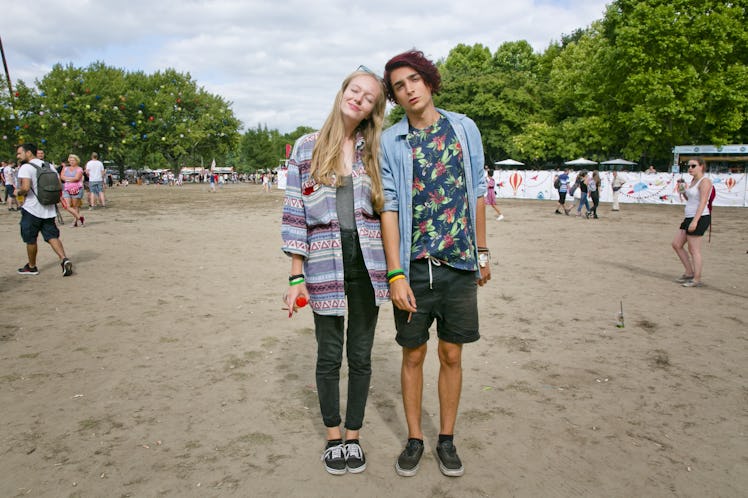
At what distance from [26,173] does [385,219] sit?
715cm

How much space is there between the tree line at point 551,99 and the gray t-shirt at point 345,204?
18.9m

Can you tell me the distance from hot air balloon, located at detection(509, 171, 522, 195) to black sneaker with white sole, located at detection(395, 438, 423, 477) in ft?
102

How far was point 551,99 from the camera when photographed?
45.5 metres

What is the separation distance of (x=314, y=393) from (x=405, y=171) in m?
2.01

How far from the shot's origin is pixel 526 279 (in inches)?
313

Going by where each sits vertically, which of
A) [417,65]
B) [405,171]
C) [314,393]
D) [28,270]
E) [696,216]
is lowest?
[314,393]

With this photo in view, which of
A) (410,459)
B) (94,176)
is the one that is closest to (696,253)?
(410,459)

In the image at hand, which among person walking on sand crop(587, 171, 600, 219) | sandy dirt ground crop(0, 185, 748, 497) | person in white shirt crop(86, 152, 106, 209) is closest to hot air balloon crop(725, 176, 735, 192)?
person walking on sand crop(587, 171, 600, 219)

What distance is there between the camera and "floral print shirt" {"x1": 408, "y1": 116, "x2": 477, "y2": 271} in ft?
8.73

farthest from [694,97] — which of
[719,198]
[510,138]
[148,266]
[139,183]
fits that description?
[139,183]

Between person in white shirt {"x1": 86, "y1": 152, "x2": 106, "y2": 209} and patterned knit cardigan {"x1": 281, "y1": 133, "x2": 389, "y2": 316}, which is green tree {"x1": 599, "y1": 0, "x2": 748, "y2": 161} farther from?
patterned knit cardigan {"x1": 281, "y1": 133, "x2": 389, "y2": 316}

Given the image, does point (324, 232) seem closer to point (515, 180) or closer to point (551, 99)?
point (515, 180)

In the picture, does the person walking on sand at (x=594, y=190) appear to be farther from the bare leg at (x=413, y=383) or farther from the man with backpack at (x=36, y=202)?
the bare leg at (x=413, y=383)

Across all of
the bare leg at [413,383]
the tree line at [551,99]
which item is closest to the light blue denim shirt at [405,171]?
the bare leg at [413,383]
